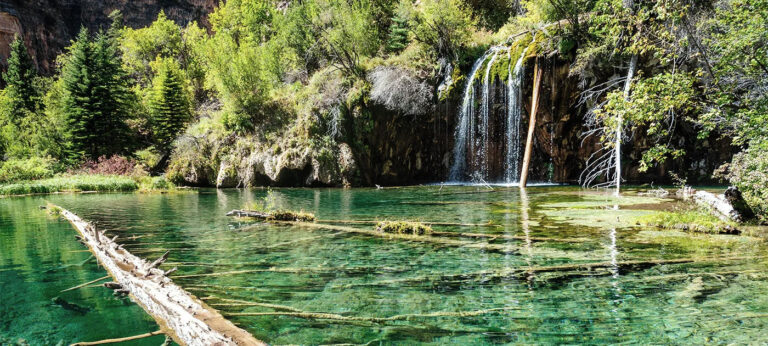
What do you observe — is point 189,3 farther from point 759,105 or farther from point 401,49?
point 759,105

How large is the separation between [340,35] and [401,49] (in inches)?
169

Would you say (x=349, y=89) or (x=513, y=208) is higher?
(x=349, y=89)

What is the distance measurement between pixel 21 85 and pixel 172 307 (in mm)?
51047

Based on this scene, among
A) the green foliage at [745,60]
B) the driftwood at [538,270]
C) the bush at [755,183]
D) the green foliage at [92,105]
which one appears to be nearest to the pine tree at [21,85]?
the green foliage at [92,105]

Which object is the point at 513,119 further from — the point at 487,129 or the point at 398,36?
the point at 398,36

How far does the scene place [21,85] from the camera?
41.2 metres

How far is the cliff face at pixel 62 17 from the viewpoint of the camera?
49219 mm

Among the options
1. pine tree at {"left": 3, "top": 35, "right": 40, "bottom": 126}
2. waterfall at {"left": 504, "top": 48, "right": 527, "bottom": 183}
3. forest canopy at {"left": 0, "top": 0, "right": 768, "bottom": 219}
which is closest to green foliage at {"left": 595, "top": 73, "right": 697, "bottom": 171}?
forest canopy at {"left": 0, "top": 0, "right": 768, "bottom": 219}

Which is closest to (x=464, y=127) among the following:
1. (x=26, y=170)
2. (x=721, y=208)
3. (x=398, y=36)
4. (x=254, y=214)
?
(x=398, y=36)

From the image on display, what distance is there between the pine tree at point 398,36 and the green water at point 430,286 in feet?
69.1

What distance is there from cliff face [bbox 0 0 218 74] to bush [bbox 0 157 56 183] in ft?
85.1

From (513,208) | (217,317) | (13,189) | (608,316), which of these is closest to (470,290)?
(608,316)

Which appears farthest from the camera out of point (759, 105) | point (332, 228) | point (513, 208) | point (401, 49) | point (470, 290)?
point (401, 49)

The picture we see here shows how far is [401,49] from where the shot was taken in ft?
95.8
